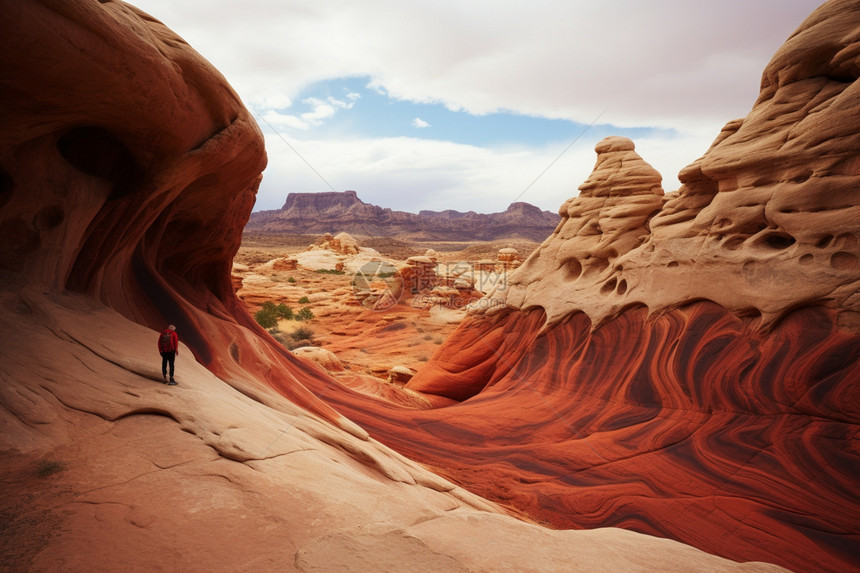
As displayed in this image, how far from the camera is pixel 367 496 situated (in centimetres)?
351

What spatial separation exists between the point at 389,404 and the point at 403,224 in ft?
421

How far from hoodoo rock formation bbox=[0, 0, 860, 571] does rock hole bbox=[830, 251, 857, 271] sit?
7cm

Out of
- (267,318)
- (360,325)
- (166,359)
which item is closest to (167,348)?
(166,359)

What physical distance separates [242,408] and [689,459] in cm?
618

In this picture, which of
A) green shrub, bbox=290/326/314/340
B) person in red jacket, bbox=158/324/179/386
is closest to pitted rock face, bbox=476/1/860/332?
person in red jacket, bbox=158/324/179/386

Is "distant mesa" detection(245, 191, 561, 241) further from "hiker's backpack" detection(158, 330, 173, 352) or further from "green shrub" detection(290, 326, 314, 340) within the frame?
"hiker's backpack" detection(158, 330, 173, 352)

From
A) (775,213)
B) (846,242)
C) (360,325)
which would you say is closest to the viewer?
(846,242)

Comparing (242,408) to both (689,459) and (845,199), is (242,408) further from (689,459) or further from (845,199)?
(845,199)

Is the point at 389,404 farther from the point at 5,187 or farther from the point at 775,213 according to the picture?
the point at 775,213

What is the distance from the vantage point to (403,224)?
136 meters

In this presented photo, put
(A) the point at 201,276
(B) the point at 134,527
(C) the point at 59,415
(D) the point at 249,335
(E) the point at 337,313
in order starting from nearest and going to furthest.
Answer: (B) the point at 134,527
(C) the point at 59,415
(D) the point at 249,335
(A) the point at 201,276
(E) the point at 337,313

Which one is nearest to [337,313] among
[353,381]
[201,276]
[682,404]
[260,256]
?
[353,381]

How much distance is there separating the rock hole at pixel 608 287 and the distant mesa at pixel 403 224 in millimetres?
106296

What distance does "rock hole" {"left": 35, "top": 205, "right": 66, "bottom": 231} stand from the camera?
503 centimetres
